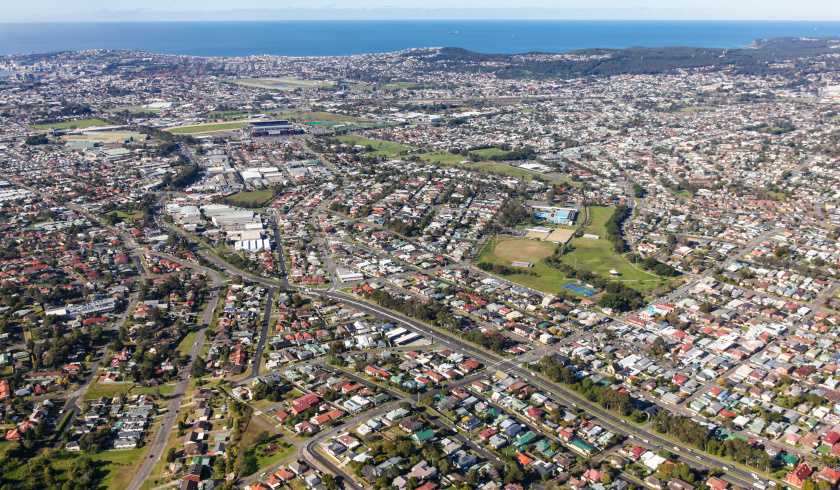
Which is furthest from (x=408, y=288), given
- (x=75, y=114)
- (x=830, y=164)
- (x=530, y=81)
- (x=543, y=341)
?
(x=530, y=81)

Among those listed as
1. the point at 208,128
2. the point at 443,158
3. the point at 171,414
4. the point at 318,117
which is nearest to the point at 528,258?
the point at 171,414

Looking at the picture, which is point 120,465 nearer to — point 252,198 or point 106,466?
point 106,466

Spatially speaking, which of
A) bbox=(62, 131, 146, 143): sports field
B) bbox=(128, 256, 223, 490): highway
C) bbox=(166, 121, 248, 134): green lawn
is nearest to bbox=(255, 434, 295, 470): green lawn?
bbox=(128, 256, 223, 490): highway

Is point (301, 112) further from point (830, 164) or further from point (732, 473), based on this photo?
point (732, 473)

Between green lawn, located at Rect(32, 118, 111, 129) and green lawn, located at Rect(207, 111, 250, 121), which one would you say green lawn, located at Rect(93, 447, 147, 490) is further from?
green lawn, located at Rect(207, 111, 250, 121)

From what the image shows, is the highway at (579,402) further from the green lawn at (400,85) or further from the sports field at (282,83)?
the sports field at (282,83)

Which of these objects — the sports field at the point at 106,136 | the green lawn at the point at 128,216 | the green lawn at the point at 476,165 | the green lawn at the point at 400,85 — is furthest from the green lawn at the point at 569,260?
the green lawn at the point at 400,85
